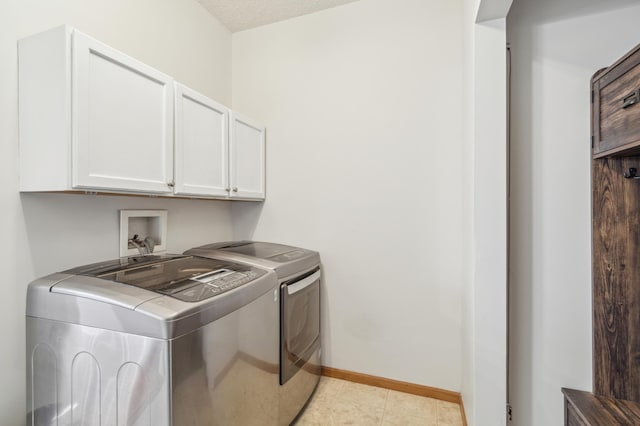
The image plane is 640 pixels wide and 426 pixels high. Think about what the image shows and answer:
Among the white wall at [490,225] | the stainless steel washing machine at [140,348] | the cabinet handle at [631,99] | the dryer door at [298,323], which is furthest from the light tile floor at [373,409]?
the cabinet handle at [631,99]

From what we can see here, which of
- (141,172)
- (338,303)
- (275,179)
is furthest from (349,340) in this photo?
(141,172)

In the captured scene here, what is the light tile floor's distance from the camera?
5.92 feet

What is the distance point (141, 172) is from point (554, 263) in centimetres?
200

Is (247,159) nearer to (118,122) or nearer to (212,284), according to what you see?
(118,122)

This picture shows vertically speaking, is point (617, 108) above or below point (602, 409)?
above

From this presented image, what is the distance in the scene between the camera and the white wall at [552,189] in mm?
1354

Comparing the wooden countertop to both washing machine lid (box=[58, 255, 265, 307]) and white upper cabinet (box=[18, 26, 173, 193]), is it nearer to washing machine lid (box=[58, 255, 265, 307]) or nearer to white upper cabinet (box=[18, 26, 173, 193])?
washing machine lid (box=[58, 255, 265, 307])

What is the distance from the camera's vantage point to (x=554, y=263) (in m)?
1.39

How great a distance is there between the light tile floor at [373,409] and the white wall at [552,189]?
0.59m

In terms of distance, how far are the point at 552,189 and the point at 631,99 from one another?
17.1 inches

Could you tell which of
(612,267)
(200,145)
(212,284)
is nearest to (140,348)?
(212,284)

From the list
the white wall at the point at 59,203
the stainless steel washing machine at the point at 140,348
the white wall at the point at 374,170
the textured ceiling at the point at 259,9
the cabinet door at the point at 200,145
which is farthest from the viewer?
the textured ceiling at the point at 259,9

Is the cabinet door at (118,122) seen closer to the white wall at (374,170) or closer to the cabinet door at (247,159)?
the cabinet door at (247,159)

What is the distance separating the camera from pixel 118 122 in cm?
128
